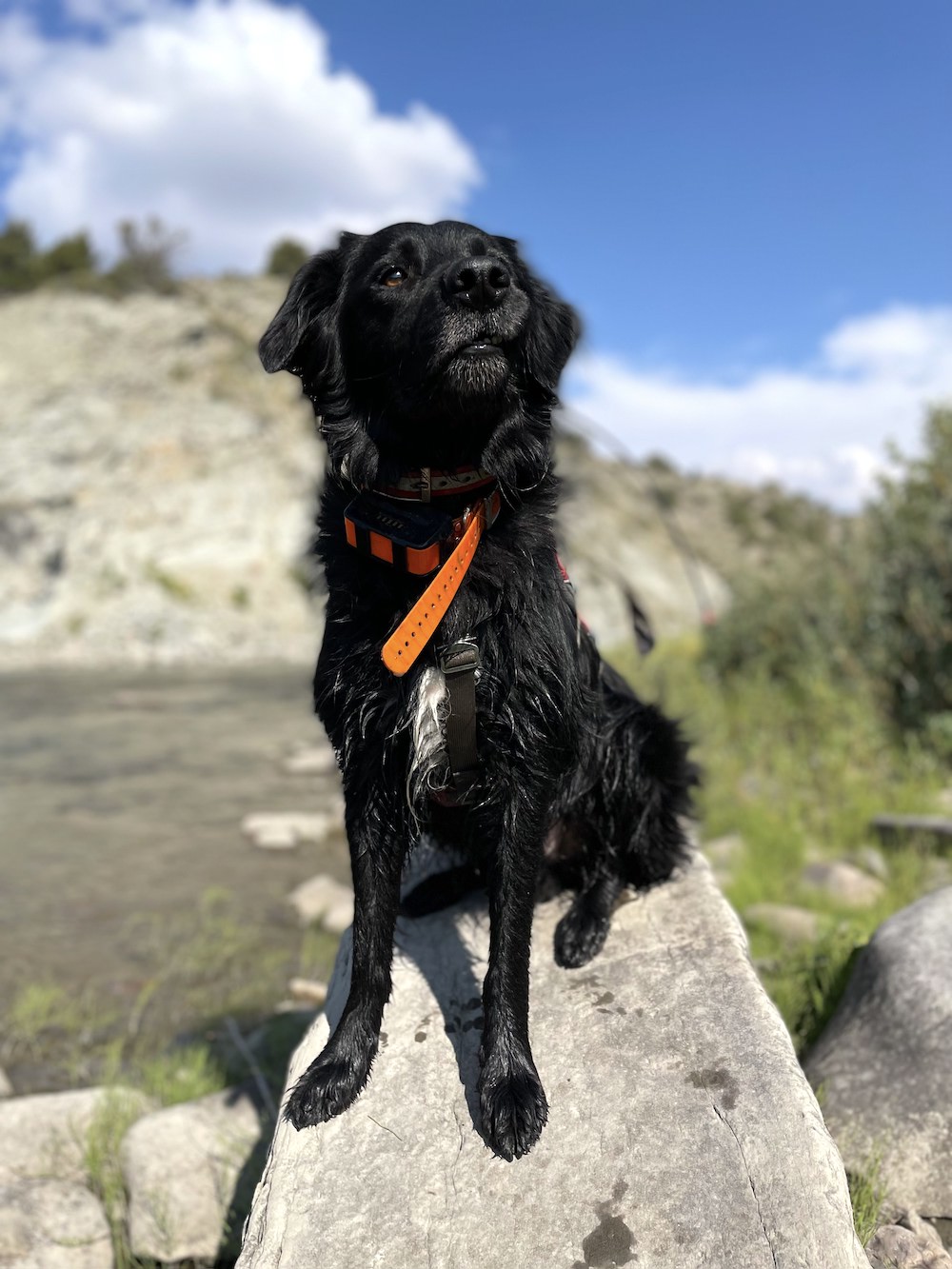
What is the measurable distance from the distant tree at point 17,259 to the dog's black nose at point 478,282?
32.2 metres

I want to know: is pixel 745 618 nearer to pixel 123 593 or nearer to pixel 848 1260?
pixel 848 1260

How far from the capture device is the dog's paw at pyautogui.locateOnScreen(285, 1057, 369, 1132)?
2.08 m

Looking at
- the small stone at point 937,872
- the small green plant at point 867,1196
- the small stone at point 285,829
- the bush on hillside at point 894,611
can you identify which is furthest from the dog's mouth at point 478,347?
the small stone at point 285,829

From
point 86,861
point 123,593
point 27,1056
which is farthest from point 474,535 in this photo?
point 123,593

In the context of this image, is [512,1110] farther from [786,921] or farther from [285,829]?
[285,829]

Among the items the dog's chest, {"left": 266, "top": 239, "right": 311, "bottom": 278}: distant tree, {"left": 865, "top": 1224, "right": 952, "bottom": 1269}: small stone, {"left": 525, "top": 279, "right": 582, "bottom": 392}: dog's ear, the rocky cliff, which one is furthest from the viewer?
{"left": 266, "top": 239, "right": 311, "bottom": 278}: distant tree

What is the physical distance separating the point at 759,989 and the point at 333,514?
1.62m

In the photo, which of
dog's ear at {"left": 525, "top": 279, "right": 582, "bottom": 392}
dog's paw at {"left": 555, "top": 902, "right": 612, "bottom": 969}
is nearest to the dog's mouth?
dog's ear at {"left": 525, "top": 279, "right": 582, "bottom": 392}

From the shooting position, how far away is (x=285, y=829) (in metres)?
6.54

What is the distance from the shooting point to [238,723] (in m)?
11.2

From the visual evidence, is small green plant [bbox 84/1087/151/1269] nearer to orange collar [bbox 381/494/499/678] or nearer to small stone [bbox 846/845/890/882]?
orange collar [bbox 381/494/499/678]

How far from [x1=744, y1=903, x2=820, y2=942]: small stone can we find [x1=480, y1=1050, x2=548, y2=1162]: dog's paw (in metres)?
1.99

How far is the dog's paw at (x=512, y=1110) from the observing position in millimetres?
1913

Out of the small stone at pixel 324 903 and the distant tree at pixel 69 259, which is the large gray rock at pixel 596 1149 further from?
the distant tree at pixel 69 259
